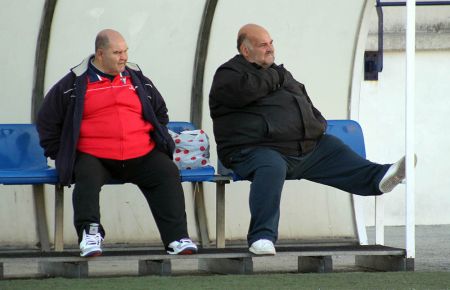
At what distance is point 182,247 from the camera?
7.88 meters

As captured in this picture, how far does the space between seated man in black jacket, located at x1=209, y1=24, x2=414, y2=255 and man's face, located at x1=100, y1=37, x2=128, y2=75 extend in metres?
0.63

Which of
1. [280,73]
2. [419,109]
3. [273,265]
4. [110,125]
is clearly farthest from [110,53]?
[419,109]

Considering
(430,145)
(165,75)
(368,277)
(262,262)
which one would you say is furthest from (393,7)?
(368,277)

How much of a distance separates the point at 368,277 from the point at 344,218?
89.5 inches

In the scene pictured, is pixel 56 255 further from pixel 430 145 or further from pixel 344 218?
pixel 430 145

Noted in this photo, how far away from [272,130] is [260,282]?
45.6 inches

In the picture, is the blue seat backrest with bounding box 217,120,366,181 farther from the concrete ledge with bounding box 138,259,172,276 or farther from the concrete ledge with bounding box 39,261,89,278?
the concrete ledge with bounding box 39,261,89,278

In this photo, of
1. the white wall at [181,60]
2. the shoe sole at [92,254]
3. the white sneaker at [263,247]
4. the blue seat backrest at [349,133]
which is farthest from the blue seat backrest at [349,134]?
the shoe sole at [92,254]

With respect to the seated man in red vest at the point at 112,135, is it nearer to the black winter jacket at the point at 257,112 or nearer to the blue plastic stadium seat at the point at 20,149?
the black winter jacket at the point at 257,112

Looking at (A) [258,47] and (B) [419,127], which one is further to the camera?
(B) [419,127]

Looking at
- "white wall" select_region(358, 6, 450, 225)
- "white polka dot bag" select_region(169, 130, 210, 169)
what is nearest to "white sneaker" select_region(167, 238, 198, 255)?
"white polka dot bag" select_region(169, 130, 210, 169)

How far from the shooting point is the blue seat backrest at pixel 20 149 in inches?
348

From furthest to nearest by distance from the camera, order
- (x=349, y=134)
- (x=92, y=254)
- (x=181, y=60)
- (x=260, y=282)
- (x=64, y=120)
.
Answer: (x=181, y=60) → (x=349, y=134) → (x=64, y=120) → (x=92, y=254) → (x=260, y=282)

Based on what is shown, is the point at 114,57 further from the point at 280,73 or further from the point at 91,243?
the point at 91,243
